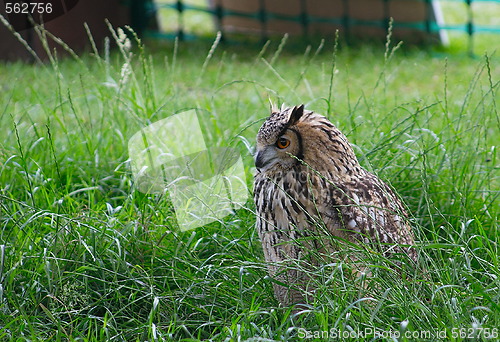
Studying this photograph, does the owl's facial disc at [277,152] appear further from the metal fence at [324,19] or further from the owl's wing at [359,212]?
the metal fence at [324,19]

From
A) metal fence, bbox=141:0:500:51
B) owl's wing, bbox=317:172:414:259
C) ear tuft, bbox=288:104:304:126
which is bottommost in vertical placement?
metal fence, bbox=141:0:500:51

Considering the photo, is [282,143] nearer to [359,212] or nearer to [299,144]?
[299,144]

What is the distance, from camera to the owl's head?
8.99ft

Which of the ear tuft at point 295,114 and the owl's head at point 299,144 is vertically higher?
the ear tuft at point 295,114

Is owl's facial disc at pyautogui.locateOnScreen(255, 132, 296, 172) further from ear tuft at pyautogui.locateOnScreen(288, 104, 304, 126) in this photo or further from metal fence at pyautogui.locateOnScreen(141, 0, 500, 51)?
metal fence at pyautogui.locateOnScreen(141, 0, 500, 51)

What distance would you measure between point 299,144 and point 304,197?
0.69ft

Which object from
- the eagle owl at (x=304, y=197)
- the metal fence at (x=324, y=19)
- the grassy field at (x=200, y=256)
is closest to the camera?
the grassy field at (x=200, y=256)

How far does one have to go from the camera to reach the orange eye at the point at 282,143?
2.75 metres

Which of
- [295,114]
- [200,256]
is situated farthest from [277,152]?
[200,256]

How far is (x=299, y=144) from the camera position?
2.77 meters

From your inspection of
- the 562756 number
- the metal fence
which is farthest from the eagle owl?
the metal fence

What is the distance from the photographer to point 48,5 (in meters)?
5.73

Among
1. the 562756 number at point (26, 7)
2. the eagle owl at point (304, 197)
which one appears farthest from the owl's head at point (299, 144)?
the 562756 number at point (26, 7)

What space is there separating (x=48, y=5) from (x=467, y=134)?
355 centimetres
